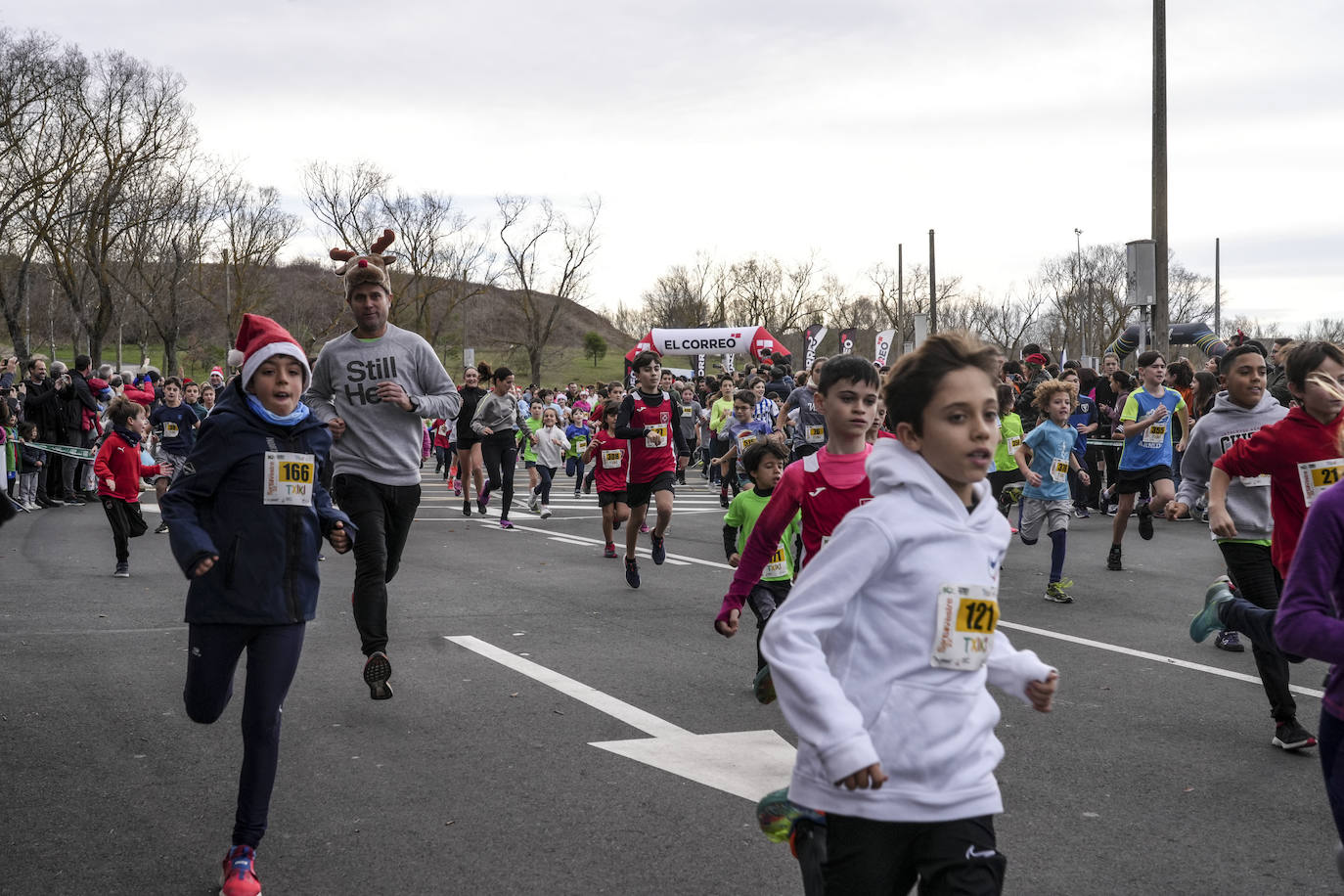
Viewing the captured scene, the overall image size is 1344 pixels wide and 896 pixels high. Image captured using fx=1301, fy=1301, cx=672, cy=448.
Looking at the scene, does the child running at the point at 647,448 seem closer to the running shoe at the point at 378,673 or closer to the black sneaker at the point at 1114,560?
the black sneaker at the point at 1114,560

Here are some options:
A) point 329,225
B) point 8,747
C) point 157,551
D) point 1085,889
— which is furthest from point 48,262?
point 1085,889

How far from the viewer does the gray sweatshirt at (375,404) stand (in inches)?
257

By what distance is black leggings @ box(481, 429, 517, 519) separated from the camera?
653 inches

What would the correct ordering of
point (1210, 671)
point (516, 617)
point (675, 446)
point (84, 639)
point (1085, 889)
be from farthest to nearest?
1. point (675, 446)
2. point (516, 617)
3. point (84, 639)
4. point (1210, 671)
5. point (1085, 889)

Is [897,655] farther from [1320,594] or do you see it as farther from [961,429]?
[1320,594]

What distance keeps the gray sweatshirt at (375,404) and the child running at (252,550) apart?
80.7 inches

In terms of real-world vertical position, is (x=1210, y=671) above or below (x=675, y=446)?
below

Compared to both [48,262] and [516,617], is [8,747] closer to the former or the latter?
[516,617]

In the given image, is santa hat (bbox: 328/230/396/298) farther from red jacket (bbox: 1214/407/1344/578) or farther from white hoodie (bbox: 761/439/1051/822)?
white hoodie (bbox: 761/439/1051/822)

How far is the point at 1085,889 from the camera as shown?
4.11 m

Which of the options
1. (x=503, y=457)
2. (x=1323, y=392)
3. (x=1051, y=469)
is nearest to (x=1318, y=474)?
(x=1323, y=392)

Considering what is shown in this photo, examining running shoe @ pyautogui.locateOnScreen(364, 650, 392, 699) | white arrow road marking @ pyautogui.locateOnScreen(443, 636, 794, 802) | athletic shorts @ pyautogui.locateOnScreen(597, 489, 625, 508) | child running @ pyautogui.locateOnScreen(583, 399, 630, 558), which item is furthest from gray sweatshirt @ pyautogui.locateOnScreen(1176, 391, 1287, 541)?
athletic shorts @ pyautogui.locateOnScreen(597, 489, 625, 508)

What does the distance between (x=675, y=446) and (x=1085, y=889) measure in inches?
342

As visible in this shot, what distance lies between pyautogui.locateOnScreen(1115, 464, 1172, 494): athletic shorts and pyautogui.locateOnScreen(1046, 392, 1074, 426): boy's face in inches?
51.6
